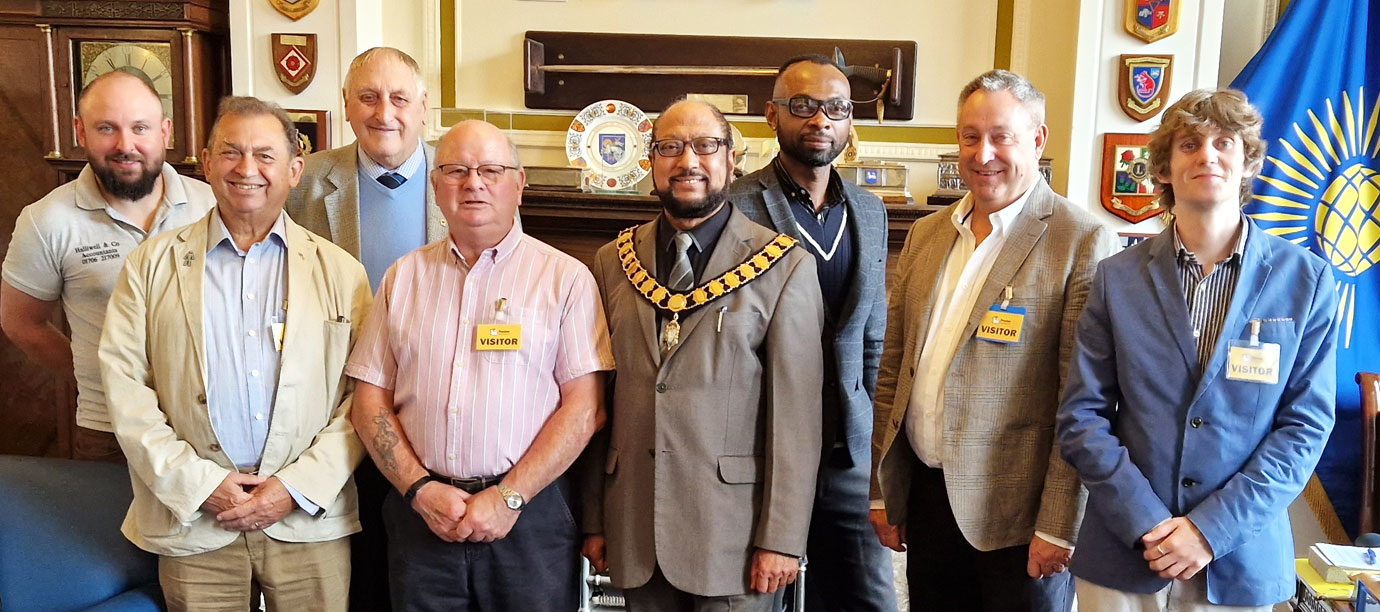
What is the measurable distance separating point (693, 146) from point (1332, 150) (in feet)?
9.16

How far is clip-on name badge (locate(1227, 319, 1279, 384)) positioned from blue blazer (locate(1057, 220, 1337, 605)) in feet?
0.04

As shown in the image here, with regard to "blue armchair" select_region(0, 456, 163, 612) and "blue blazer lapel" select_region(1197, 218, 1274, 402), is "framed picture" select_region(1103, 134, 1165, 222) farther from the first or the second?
"blue armchair" select_region(0, 456, 163, 612)

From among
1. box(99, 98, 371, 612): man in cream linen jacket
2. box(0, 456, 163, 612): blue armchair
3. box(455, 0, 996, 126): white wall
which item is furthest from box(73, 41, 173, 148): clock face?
box(99, 98, 371, 612): man in cream linen jacket

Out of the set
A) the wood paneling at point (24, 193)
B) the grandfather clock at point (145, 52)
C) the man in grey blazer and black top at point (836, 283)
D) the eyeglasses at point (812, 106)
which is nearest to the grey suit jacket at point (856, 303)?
the man in grey blazer and black top at point (836, 283)

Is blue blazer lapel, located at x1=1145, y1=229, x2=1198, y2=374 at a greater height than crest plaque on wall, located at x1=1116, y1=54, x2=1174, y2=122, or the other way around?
crest plaque on wall, located at x1=1116, y1=54, x2=1174, y2=122

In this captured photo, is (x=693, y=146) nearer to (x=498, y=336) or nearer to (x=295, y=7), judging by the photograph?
(x=498, y=336)

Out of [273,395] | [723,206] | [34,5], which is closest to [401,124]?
[273,395]

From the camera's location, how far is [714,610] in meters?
1.85

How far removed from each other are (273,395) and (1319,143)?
11.4 feet

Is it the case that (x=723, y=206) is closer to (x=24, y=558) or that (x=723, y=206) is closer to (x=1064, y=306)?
(x=1064, y=306)

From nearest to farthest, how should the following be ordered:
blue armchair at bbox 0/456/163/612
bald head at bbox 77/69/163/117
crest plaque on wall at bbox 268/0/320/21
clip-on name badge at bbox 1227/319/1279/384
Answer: clip-on name badge at bbox 1227/319/1279/384
blue armchair at bbox 0/456/163/612
bald head at bbox 77/69/163/117
crest plaque on wall at bbox 268/0/320/21

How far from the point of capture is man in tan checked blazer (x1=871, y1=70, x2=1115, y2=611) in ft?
5.90

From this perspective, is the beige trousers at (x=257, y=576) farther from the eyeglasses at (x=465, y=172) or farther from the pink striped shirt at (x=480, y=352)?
the eyeglasses at (x=465, y=172)

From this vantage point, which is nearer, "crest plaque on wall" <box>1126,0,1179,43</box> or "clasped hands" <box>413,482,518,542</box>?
"clasped hands" <box>413,482,518,542</box>
